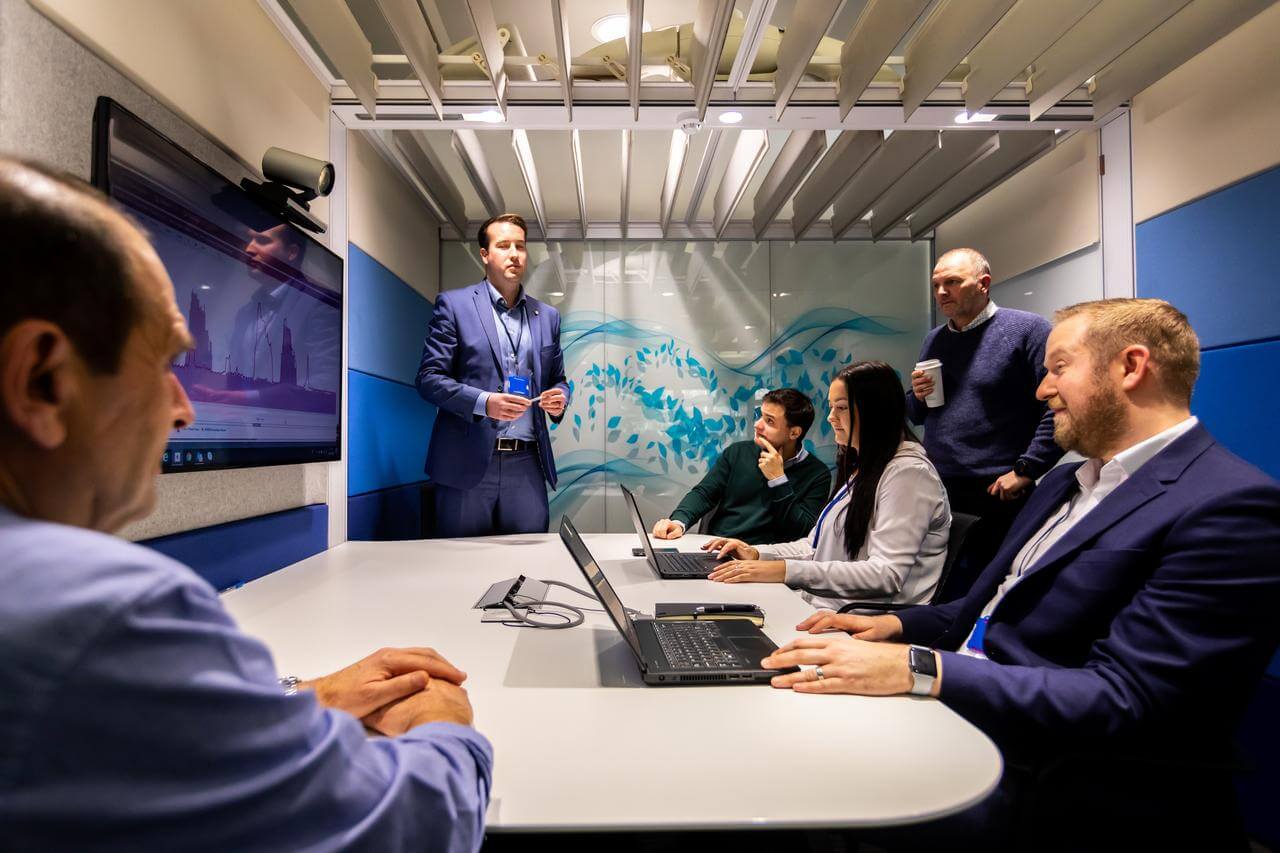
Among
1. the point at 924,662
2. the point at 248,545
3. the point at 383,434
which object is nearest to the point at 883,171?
the point at 383,434

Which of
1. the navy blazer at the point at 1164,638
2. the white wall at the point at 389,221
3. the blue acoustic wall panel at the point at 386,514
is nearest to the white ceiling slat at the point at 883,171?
the navy blazer at the point at 1164,638

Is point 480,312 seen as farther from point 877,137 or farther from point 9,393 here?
point 9,393

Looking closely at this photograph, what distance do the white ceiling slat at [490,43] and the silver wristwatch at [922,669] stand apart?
2055 mm

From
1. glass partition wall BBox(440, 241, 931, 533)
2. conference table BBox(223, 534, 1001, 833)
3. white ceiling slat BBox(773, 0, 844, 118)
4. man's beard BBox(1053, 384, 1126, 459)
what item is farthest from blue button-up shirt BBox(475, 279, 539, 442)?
man's beard BBox(1053, 384, 1126, 459)

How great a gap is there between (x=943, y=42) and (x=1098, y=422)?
153 cm

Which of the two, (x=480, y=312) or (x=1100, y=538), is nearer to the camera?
(x=1100, y=538)

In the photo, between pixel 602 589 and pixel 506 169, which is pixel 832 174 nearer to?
pixel 506 169

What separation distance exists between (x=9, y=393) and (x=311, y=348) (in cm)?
188

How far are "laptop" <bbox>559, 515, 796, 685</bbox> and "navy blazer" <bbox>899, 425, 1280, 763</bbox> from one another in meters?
0.32

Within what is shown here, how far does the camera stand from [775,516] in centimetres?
333

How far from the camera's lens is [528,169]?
3.43 meters

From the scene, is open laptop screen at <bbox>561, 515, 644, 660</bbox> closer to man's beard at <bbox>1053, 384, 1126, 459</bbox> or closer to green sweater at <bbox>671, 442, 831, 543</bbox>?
man's beard at <bbox>1053, 384, 1126, 459</bbox>

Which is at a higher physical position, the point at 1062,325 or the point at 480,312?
the point at 480,312

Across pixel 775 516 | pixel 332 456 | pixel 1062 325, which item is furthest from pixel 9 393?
pixel 775 516
